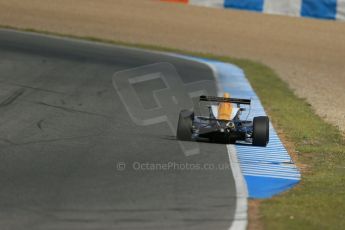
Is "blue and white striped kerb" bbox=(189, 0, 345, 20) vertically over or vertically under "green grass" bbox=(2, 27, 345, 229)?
under

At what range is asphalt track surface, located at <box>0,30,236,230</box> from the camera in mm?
6543

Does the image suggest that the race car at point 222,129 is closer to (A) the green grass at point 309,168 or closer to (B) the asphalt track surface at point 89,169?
(B) the asphalt track surface at point 89,169

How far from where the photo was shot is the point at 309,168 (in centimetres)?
958

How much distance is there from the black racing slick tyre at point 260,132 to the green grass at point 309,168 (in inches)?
19.6

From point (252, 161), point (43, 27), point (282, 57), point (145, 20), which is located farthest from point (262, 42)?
point (252, 161)

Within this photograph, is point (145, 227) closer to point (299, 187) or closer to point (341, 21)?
point (299, 187)

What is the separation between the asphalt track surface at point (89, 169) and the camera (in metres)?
6.54

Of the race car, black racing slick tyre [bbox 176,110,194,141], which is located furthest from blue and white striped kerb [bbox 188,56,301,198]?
black racing slick tyre [bbox 176,110,194,141]

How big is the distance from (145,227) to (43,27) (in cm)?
2365

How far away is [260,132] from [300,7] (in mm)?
19323

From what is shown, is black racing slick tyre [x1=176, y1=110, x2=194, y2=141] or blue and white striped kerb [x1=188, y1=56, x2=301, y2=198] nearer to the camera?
blue and white striped kerb [x1=188, y1=56, x2=301, y2=198]

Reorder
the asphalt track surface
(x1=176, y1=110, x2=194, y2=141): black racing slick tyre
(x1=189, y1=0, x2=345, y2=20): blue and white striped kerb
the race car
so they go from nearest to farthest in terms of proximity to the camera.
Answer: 1. the asphalt track surface
2. the race car
3. (x1=176, y1=110, x2=194, y2=141): black racing slick tyre
4. (x1=189, y1=0, x2=345, y2=20): blue and white striped kerb

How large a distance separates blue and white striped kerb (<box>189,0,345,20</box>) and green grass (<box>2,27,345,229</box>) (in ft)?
31.6

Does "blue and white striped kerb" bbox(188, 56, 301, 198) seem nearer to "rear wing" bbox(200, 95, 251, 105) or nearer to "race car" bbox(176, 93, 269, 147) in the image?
"race car" bbox(176, 93, 269, 147)
